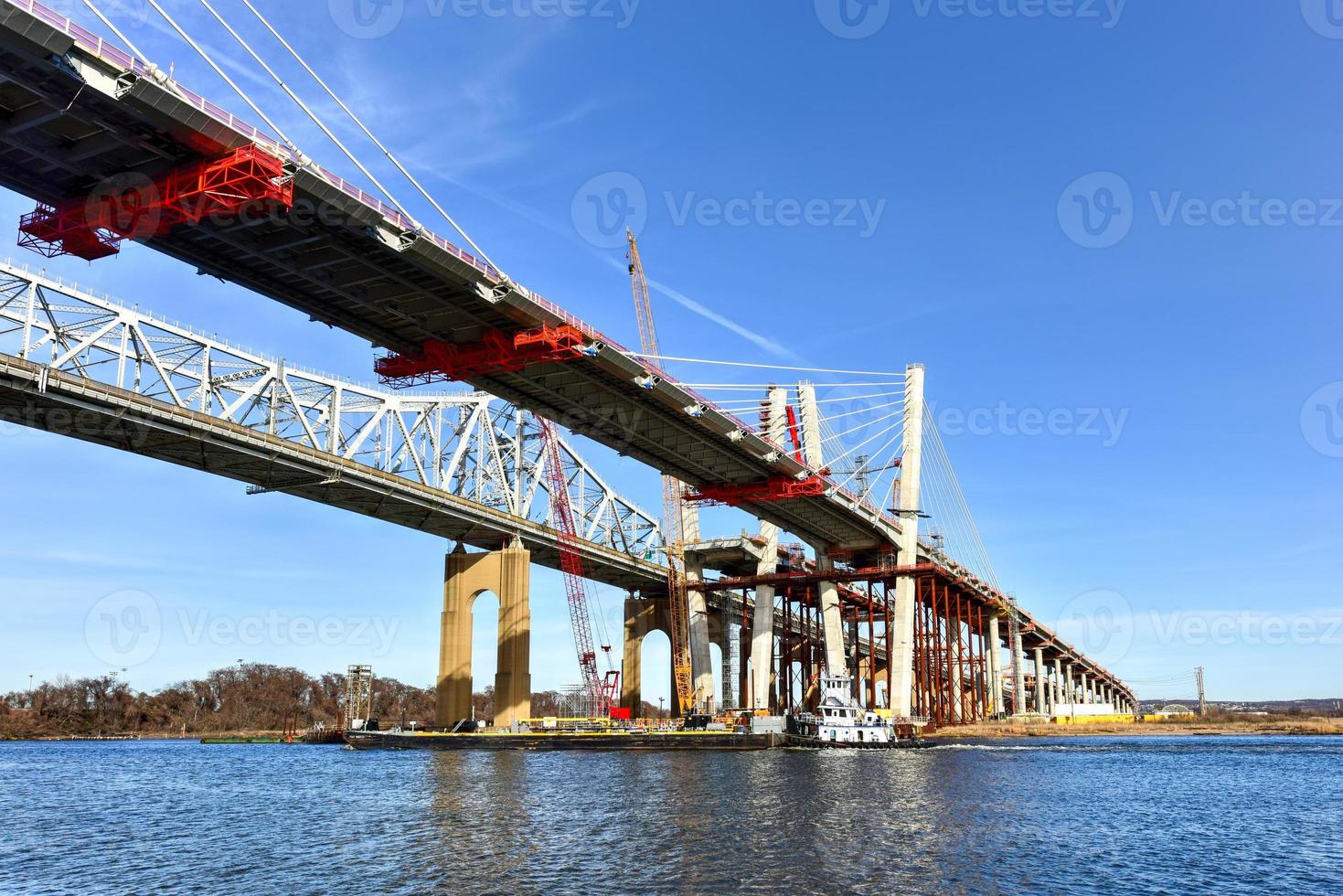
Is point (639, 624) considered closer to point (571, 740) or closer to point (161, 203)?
point (571, 740)

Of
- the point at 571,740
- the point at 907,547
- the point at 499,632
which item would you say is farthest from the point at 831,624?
the point at 499,632

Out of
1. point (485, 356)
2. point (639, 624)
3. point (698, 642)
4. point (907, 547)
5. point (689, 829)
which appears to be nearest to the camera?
point (689, 829)

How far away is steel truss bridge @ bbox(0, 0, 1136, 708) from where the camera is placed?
32938 millimetres

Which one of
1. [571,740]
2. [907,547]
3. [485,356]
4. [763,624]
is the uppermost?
[485,356]

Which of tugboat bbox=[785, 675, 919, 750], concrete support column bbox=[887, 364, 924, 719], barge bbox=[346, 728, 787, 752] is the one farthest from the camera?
concrete support column bbox=[887, 364, 924, 719]

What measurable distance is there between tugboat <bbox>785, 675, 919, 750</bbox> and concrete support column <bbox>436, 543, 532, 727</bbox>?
94.8 feet

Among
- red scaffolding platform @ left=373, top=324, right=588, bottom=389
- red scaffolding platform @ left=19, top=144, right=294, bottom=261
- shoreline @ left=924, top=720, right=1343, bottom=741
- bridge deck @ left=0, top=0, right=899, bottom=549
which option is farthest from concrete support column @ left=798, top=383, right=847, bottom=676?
red scaffolding platform @ left=19, top=144, right=294, bottom=261

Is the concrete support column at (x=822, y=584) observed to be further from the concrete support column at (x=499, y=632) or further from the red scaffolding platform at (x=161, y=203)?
the red scaffolding platform at (x=161, y=203)

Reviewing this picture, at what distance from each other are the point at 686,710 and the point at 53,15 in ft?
294

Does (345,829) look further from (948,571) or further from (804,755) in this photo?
(948,571)

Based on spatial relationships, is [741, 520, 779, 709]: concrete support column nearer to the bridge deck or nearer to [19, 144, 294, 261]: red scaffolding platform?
the bridge deck

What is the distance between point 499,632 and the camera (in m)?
97.2

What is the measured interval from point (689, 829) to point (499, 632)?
65.5 metres

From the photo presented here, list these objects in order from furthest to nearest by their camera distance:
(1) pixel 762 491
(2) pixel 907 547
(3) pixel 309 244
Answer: (2) pixel 907 547, (1) pixel 762 491, (3) pixel 309 244
